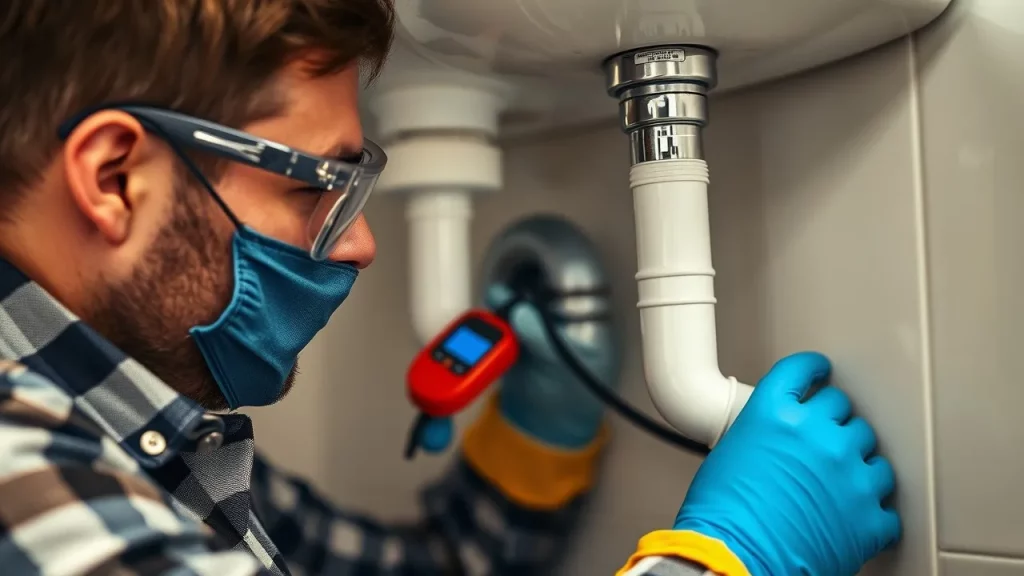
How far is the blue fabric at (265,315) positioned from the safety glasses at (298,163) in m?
0.02

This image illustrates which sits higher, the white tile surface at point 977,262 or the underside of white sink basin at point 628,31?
the underside of white sink basin at point 628,31

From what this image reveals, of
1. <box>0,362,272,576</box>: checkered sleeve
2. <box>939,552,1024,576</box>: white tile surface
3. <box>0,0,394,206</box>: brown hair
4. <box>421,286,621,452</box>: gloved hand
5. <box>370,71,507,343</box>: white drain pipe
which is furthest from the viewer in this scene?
<box>421,286,621,452</box>: gloved hand

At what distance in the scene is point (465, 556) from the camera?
930mm

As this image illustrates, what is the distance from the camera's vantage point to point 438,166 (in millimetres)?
838

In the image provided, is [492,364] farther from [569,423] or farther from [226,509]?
[226,509]

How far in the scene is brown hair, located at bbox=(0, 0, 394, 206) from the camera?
21.1 inches

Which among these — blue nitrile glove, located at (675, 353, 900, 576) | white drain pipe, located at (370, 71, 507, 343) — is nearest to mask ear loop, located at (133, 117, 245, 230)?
white drain pipe, located at (370, 71, 507, 343)

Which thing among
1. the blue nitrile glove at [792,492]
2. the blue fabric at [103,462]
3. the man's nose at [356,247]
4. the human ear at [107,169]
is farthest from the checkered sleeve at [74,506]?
the blue nitrile glove at [792,492]

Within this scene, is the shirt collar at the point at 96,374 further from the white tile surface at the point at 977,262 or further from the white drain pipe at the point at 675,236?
the white tile surface at the point at 977,262

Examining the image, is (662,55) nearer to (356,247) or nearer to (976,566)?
(356,247)

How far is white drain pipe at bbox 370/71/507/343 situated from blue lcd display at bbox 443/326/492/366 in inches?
1.0

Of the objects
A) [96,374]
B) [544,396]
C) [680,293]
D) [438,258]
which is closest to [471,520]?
[544,396]

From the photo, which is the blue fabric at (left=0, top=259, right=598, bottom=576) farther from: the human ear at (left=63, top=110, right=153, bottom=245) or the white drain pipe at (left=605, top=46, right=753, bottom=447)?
the white drain pipe at (left=605, top=46, right=753, bottom=447)

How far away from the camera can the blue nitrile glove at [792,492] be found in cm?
65
